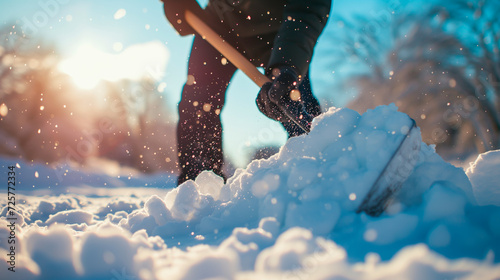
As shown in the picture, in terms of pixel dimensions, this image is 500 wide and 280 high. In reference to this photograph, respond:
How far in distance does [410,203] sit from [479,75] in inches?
410

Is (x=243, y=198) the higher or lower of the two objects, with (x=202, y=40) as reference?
lower

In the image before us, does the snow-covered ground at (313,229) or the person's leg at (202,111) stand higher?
the person's leg at (202,111)

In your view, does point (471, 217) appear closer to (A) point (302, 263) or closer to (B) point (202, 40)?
(A) point (302, 263)

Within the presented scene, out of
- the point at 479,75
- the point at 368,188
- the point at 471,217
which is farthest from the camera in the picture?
the point at 479,75

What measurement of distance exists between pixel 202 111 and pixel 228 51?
541 mm

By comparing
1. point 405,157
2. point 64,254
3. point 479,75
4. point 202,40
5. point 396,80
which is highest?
point 396,80

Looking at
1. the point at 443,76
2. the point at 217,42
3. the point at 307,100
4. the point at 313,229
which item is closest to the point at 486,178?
the point at 313,229

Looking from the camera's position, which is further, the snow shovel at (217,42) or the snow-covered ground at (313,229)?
the snow shovel at (217,42)

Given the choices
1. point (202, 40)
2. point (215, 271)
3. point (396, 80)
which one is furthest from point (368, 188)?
point (396, 80)

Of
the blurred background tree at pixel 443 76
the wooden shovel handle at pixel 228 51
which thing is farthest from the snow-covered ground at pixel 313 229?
the blurred background tree at pixel 443 76

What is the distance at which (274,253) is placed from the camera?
508 mm

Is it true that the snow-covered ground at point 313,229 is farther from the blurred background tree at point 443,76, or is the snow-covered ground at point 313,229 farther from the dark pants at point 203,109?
the blurred background tree at point 443,76

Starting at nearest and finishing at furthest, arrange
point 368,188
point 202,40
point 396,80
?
point 368,188, point 202,40, point 396,80

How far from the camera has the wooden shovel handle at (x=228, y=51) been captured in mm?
1738
